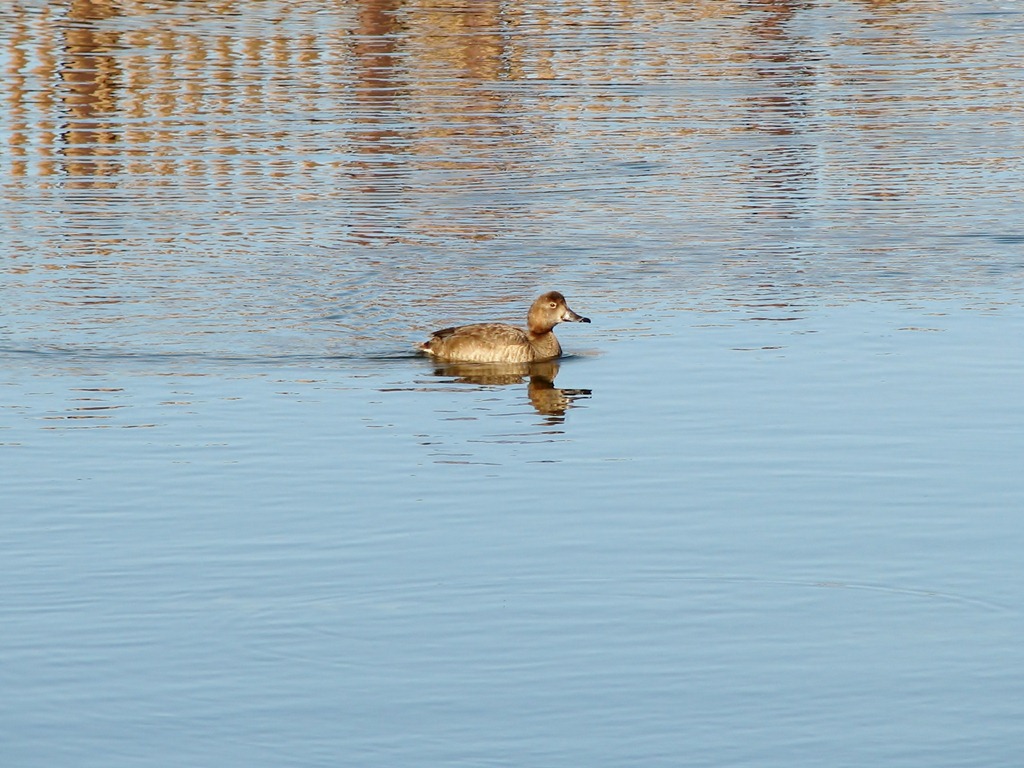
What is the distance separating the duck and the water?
25 cm

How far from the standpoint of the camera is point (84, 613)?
10586 mm

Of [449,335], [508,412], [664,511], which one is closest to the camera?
[664,511]

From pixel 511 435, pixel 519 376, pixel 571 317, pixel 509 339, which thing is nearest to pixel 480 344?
pixel 509 339

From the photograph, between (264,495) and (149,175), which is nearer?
(264,495)

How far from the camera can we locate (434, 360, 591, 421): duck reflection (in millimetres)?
16531

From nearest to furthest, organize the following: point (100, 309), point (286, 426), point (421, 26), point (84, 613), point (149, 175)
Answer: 1. point (84, 613)
2. point (286, 426)
3. point (100, 309)
4. point (149, 175)
5. point (421, 26)

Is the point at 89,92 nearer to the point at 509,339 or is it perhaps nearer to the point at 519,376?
the point at 509,339

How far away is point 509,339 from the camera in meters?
17.8

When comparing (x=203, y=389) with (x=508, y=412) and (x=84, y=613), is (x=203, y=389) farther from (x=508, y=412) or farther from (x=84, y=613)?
(x=84, y=613)

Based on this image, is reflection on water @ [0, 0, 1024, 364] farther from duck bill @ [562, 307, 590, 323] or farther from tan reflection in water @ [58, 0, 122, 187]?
duck bill @ [562, 307, 590, 323]

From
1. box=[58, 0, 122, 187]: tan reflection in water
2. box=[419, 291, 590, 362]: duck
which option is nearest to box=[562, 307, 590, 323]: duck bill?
box=[419, 291, 590, 362]: duck

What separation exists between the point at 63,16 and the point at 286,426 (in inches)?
1231

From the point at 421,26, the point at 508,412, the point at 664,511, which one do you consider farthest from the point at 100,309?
the point at 421,26

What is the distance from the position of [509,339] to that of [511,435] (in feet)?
9.45
